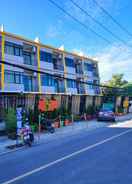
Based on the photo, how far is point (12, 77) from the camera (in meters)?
25.5

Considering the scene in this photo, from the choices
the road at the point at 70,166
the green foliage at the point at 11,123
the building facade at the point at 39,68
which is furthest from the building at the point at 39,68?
the road at the point at 70,166

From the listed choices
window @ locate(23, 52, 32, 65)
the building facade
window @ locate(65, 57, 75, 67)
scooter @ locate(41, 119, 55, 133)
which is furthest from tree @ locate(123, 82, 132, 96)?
scooter @ locate(41, 119, 55, 133)

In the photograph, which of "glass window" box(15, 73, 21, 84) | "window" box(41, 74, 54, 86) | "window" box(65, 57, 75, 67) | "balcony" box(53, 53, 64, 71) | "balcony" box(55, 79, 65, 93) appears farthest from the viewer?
"window" box(65, 57, 75, 67)

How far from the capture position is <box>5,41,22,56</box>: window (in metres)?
25.2

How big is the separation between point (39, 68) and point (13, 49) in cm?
431

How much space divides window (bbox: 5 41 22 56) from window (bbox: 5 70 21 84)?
2.10 metres

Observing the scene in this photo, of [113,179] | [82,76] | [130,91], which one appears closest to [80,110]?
[82,76]

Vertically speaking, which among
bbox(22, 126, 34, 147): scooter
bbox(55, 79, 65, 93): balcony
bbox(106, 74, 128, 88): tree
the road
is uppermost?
bbox(106, 74, 128, 88): tree

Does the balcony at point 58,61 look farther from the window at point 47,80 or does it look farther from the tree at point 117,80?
the tree at point 117,80

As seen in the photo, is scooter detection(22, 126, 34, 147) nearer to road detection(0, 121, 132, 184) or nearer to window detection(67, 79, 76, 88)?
road detection(0, 121, 132, 184)

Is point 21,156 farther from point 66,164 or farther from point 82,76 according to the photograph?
point 82,76

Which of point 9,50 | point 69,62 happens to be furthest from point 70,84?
point 9,50

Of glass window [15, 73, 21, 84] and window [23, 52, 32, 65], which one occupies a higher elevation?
window [23, 52, 32, 65]

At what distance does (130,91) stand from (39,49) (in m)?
32.3
